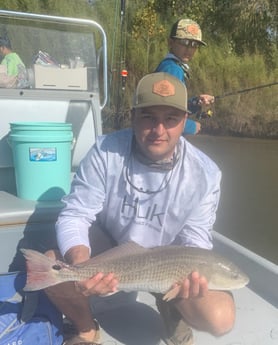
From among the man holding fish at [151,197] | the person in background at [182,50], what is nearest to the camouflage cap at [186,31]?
the person in background at [182,50]

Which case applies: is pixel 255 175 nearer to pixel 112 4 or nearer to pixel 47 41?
pixel 47 41

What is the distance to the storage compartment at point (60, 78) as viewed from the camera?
11.9 feet

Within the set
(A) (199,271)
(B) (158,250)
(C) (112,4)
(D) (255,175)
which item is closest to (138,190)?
(B) (158,250)

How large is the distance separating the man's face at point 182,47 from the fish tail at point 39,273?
259 centimetres

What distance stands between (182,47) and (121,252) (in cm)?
243

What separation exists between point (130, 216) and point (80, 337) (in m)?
0.64

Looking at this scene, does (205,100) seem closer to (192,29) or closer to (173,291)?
(192,29)

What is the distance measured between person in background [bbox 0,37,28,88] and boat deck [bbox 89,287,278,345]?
1.72m

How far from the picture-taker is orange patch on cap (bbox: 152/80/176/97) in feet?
6.97

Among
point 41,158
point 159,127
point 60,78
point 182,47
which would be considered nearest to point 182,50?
point 182,47

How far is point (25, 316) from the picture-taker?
220cm

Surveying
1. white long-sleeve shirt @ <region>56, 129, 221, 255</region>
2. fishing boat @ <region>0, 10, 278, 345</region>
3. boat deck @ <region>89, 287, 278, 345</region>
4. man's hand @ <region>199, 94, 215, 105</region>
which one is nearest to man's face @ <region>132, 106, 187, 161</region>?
white long-sleeve shirt @ <region>56, 129, 221, 255</region>

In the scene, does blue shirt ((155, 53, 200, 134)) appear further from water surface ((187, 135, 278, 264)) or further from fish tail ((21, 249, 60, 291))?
water surface ((187, 135, 278, 264))

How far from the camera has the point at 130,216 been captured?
2.32 m
